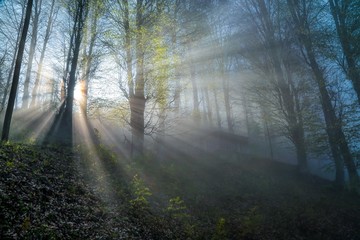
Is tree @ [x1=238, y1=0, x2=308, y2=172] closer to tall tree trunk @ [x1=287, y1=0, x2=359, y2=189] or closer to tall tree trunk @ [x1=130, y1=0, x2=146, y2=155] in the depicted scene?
tall tree trunk @ [x1=287, y1=0, x2=359, y2=189]

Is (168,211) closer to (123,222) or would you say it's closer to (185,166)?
(123,222)

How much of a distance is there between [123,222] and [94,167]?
499 cm

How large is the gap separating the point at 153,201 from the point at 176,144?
1203 centimetres

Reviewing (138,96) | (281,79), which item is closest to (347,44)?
(281,79)

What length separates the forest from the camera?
7191 mm

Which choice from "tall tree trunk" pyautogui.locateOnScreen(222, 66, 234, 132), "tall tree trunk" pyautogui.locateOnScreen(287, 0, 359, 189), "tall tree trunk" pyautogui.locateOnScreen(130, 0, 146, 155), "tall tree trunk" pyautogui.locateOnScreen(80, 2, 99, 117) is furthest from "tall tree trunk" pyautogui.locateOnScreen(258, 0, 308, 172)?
"tall tree trunk" pyautogui.locateOnScreen(80, 2, 99, 117)

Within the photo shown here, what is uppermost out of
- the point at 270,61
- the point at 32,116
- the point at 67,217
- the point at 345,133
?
the point at 270,61

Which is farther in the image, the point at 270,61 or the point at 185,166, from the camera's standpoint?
the point at 270,61

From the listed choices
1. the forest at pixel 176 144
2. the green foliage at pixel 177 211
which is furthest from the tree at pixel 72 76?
the green foliage at pixel 177 211

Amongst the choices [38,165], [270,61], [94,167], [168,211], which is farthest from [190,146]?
Result: [38,165]

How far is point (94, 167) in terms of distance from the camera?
36.8 feet

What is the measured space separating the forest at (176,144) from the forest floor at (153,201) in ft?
0.18

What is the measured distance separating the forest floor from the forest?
0.05m

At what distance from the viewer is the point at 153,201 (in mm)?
9539
